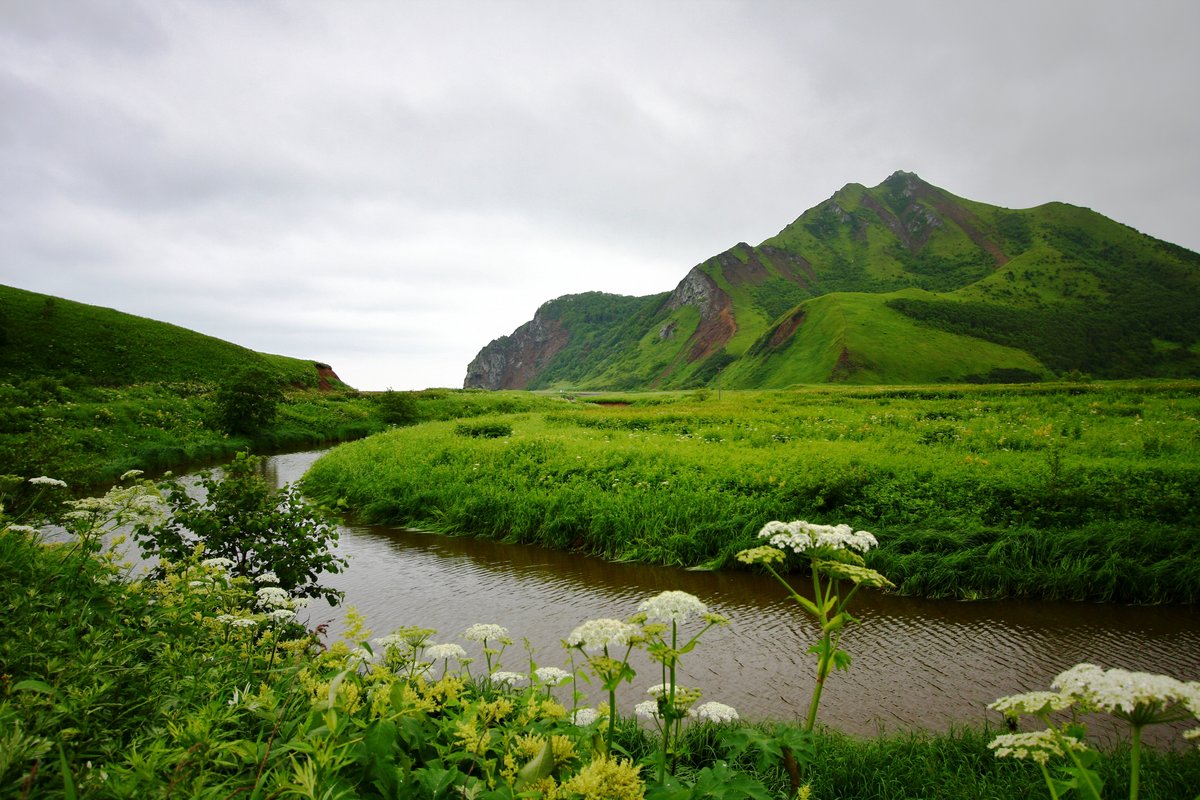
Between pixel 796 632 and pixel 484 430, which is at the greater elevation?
pixel 484 430

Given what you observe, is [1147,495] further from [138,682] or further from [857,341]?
[857,341]

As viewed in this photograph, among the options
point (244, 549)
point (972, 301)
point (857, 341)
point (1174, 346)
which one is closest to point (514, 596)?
point (244, 549)

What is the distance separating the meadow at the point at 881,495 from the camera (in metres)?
10.5

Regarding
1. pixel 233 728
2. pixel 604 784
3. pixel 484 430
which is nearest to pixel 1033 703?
pixel 604 784

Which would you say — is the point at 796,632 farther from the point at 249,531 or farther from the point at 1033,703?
the point at 249,531

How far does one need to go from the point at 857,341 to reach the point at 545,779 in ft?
493

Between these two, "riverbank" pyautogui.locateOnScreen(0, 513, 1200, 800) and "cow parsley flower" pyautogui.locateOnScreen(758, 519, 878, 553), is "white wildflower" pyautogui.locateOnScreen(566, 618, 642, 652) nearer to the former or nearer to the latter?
"riverbank" pyautogui.locateOnScreen(0, 513, 1200, 800)

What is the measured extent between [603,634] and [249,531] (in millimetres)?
7314

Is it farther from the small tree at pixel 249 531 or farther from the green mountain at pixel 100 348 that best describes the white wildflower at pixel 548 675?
the green mountain at pixel 100 348

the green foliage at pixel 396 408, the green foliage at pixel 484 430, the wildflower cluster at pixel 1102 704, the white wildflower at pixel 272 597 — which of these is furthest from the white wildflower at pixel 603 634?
the green foliage at pixel 396 408

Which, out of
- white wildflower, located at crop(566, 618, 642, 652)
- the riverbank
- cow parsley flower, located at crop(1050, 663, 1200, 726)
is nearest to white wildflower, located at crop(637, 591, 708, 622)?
white wildflower, located at crop(566, 618, 642, 652)

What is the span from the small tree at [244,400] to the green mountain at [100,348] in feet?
25.6

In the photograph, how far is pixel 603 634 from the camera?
3.15 m

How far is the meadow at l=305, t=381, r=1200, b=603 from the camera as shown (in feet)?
34.4
